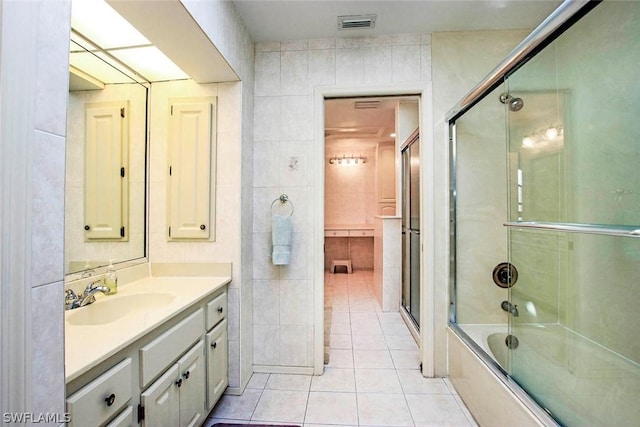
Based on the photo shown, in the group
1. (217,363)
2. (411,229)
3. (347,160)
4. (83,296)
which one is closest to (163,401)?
(217,363)

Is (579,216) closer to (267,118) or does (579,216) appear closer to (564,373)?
(564,373)

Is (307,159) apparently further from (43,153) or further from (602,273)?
(602,273)

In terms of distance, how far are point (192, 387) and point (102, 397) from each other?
604 mm

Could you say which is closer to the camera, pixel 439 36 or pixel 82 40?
pixel 82 40

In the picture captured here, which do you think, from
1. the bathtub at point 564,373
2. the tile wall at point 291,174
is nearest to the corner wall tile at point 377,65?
the tile wall at point 291,174

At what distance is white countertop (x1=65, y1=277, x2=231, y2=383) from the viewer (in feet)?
2.76

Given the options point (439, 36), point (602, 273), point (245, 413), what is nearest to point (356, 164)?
point (439, 36)

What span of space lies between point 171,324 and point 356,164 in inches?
190

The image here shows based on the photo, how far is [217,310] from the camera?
1.71 meters

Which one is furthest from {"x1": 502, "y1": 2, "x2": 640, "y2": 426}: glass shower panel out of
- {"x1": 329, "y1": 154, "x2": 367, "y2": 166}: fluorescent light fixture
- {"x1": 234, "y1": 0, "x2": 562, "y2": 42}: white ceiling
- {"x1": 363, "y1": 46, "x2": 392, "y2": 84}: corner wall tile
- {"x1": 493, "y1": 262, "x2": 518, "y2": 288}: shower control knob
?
{"x1": 329, "y1": 154, "x2": 367, "y2": 166}: fluorescent light fixture

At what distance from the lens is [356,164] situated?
18.5ft

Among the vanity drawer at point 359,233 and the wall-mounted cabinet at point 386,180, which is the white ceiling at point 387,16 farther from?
the vanity drawer at point 359,233

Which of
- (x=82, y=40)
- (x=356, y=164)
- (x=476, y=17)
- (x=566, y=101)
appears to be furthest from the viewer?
(x=356, y=164)

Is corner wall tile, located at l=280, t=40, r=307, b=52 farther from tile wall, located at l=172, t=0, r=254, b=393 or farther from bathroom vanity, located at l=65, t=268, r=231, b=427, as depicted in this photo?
bathroom vanity, located at l=65, t=268, r=231, b=427
